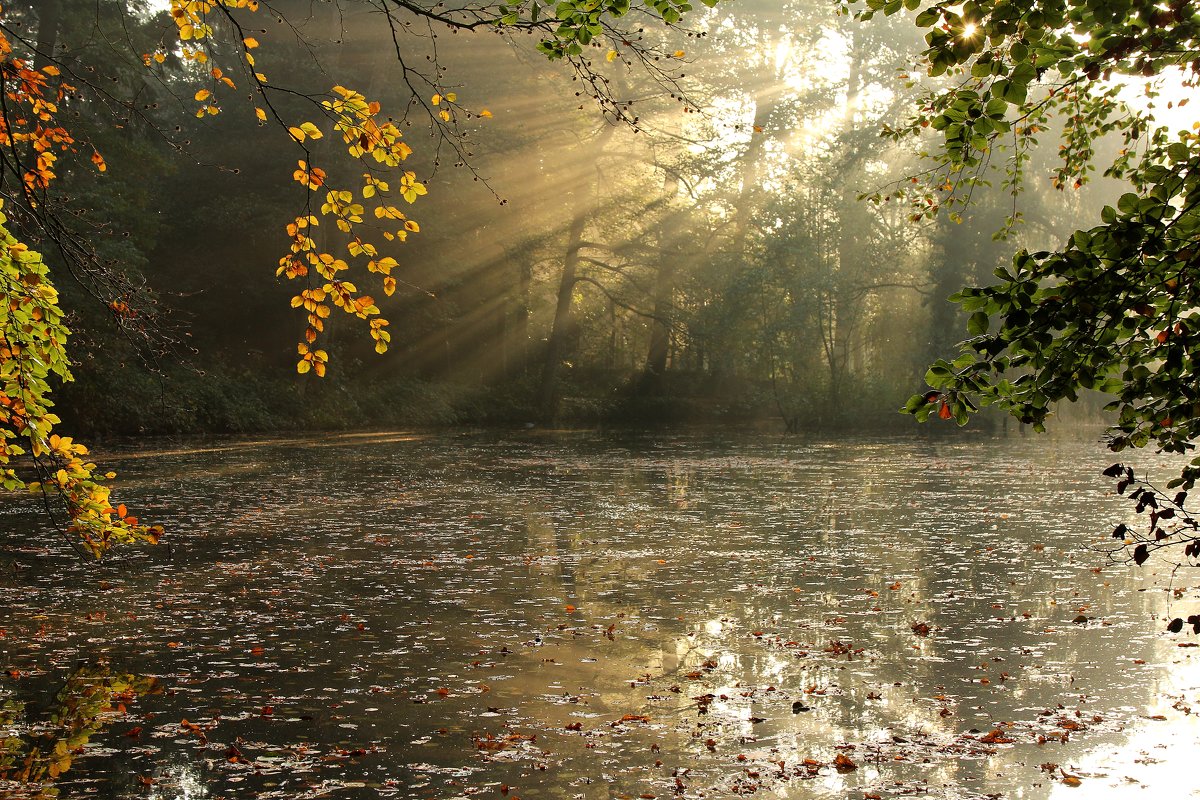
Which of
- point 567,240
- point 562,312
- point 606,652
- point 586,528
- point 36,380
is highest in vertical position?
point 567,240

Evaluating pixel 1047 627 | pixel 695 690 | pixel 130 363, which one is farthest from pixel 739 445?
pixel 695 690

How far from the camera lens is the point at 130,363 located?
26797 millimetres

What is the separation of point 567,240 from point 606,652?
33.5 metres

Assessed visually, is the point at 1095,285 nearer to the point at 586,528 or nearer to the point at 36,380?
the point at 36,380

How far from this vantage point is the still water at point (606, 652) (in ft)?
16.1

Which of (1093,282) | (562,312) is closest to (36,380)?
(1093,282)

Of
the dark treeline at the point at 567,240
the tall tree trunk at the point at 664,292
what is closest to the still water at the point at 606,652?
the dark treeline at the point at 567,240

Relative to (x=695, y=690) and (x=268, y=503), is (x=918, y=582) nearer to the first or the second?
(x=695, y=690)

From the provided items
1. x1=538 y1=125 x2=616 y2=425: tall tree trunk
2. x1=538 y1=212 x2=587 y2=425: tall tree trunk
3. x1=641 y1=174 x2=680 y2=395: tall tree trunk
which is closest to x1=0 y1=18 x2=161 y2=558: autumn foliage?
x1=641 y1=174 x2=680 y2=395: tall tree trunk

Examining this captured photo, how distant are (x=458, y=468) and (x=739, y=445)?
9685 mm

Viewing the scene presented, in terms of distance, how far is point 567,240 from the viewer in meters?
39.8

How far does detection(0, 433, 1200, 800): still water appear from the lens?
4906mm

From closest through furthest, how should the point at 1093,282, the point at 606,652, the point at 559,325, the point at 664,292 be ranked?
the point at 1093,282 < the point at 606,652 < the point at 559,325 < the point at 664,292

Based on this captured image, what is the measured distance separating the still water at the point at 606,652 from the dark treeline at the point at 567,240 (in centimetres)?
1723
